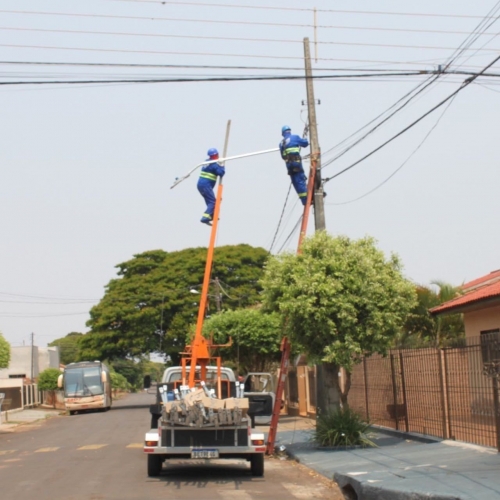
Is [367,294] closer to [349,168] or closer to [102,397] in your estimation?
[349,168]

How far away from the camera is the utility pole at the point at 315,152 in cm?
2067

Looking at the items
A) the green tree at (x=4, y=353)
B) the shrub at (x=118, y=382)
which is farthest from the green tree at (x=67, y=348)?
the green tree at (x=4, y=353)

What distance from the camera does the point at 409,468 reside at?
1337 cm

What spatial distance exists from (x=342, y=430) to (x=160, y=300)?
36.8 m

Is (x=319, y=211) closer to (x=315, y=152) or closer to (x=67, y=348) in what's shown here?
(x=315, y=152)

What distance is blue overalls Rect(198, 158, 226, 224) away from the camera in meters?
17.3

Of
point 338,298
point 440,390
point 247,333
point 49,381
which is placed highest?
point 247,333

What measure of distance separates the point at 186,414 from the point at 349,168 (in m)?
9.40

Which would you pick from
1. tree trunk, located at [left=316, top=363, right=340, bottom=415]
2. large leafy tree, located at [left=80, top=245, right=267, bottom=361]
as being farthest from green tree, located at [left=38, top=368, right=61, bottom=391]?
tree trunk, located at [left=316, top=363, right=340, bottom=415]

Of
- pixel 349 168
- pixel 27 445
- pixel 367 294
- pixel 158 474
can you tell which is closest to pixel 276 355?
pixel 27 445

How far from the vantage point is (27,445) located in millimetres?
25281

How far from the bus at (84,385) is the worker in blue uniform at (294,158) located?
104 ft

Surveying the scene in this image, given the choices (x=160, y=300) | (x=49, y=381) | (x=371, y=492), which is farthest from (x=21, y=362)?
(x=371, y=492)

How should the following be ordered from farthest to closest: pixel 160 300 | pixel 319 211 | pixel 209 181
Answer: pixel 160 300
pixel 319 211
pixel 209 181
